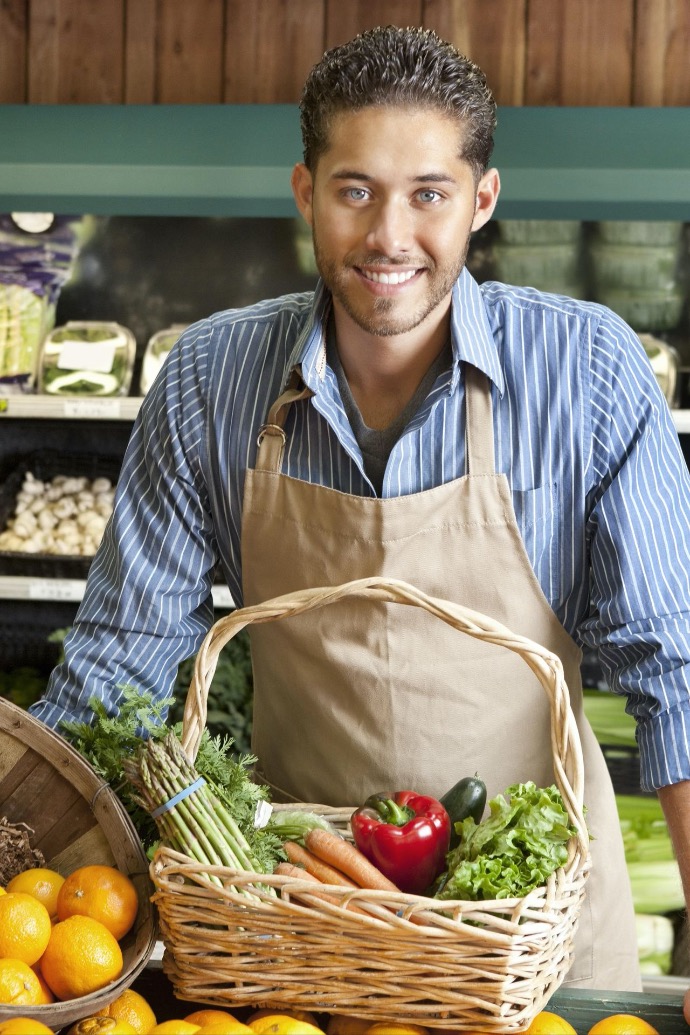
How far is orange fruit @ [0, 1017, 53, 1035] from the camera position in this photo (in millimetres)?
920


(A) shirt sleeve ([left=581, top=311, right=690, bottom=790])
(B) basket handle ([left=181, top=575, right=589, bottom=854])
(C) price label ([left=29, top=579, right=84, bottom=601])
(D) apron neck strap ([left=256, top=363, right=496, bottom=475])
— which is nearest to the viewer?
(B) basket handle ([left=181, top=575, right=589, bottom=854])

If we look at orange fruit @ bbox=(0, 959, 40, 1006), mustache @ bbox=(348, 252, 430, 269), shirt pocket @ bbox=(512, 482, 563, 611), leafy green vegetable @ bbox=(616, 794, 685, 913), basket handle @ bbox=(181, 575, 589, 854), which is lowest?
leafy green vegetable @ bbox=(616, 794, 685, 913)

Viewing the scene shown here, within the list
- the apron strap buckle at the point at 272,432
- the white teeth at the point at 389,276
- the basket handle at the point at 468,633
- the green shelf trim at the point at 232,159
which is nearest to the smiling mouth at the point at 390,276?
the white teeth at the point at 389,276

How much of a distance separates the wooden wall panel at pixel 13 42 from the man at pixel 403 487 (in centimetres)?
225

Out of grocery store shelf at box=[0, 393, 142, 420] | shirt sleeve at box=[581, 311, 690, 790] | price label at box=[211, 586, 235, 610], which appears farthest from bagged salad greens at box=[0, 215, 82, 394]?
shirt sleeve at box=[581, 311, 690, 790]

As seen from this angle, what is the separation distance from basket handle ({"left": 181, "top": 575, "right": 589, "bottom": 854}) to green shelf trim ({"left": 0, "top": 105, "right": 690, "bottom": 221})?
1.87 meters

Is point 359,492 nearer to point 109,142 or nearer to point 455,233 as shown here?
point 455,233

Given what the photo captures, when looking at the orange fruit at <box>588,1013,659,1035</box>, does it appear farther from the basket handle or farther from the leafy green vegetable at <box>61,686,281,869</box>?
the leafy green vegetable at <box>61,686,281,869</box>

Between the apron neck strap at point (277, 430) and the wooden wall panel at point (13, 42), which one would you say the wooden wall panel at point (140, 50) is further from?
the apron neck strap at point (277, 430)

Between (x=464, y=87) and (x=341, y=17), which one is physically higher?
(x=341, y=17)

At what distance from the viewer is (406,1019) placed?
1040 mm

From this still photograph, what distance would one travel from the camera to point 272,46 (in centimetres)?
334

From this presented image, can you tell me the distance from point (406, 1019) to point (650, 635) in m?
0.60

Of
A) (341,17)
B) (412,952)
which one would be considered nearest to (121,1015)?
(412,952)
